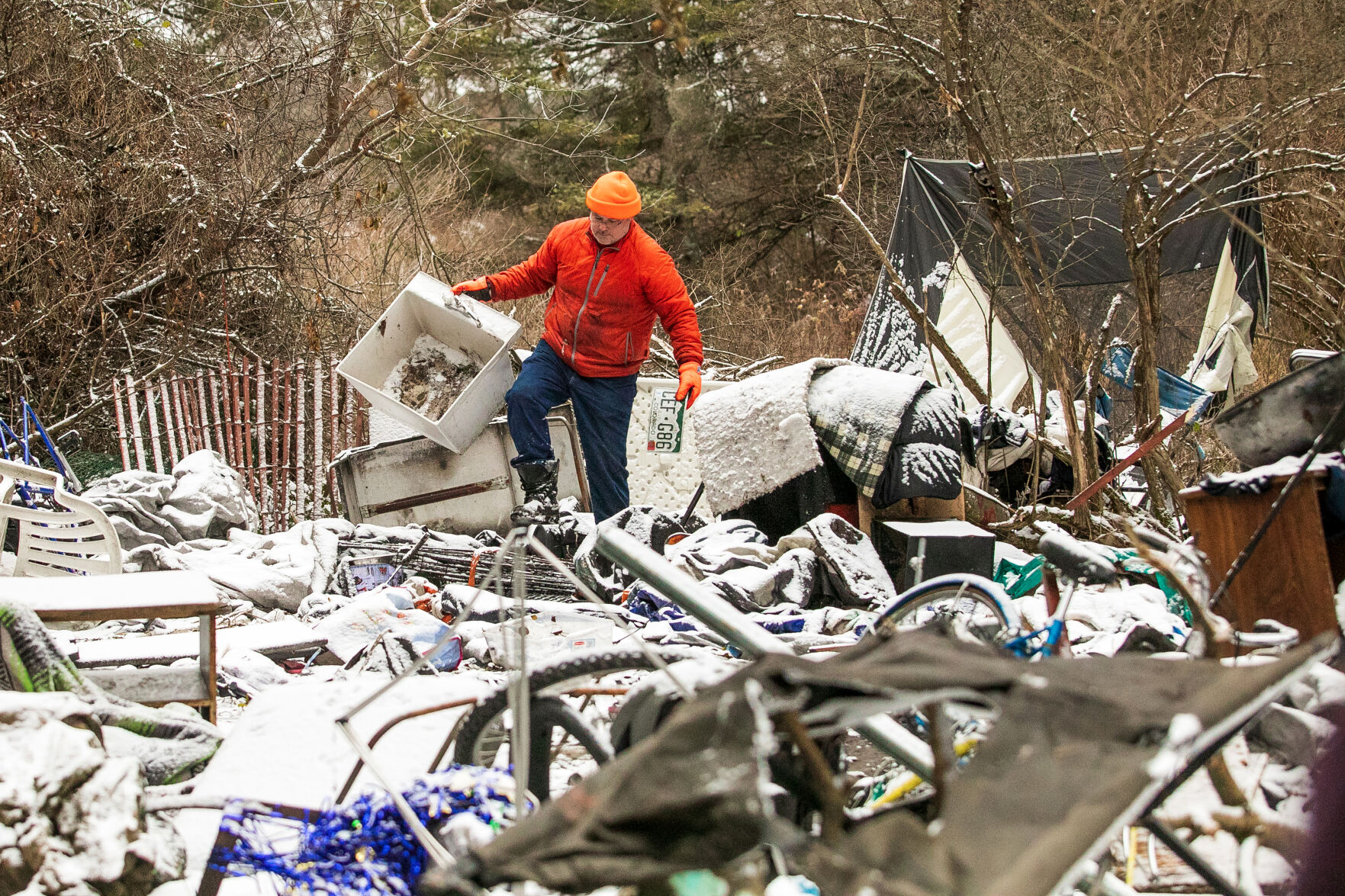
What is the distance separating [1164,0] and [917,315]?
6.80ft

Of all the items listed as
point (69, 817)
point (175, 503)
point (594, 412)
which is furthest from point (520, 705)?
point (175, 503)

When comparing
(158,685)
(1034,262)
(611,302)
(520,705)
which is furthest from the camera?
(1034,262)

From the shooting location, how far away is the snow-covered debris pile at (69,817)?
2.02 meters

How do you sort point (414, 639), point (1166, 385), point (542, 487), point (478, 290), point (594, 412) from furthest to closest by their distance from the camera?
point (1166, 385) < point (478, 290) < point (594, 412) < point (542, 487) < point (414, 639)

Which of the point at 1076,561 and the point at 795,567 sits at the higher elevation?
the point at 1076,561

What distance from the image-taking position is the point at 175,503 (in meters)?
6.29

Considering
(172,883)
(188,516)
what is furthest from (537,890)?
(188,516)

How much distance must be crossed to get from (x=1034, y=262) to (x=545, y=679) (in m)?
7.33

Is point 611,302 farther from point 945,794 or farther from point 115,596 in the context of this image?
point 945,794

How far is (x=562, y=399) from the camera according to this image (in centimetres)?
629

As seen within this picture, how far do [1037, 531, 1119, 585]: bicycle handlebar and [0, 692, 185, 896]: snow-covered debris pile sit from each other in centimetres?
186

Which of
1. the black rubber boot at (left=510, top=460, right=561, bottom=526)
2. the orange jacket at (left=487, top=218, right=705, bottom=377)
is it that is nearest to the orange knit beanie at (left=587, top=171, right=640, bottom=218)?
the orange jacket at (left=487, top=218, right=705, bottom=377)

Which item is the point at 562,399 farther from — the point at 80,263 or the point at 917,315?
the point at 80,263

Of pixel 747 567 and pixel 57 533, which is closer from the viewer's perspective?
pixel 57 533
